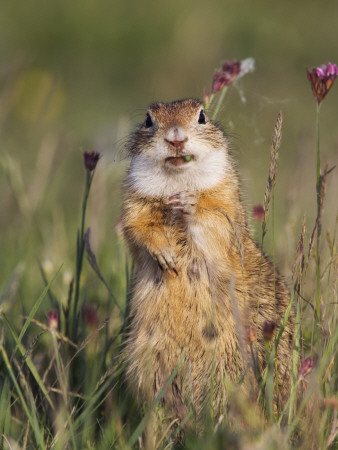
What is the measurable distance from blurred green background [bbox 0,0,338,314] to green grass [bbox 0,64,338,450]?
0.36 meters

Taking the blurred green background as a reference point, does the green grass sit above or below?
below

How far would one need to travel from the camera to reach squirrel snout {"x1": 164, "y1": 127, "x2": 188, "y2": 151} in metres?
3.60

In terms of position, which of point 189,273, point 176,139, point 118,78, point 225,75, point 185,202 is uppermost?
point 118,78

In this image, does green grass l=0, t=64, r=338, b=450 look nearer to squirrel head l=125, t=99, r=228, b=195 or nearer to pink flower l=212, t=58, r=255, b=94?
squirrel head l=125, t=99, r=228, b=195

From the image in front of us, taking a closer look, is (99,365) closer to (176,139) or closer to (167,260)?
(167,260)

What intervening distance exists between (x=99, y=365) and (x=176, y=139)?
3.65 feet

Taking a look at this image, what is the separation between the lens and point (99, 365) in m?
3.63

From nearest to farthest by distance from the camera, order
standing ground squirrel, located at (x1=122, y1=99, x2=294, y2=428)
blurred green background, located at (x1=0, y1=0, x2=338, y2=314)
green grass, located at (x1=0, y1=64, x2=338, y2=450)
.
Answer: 1. green grass, located at (x1=0, y1=64, x2=338, y2=450)
2. standing ground squirrel, located at (x1=122, y1=99, x2=294, y2=428)
3. blurred green background, located at (x1=0, y1=0, x2=338, y2=314)

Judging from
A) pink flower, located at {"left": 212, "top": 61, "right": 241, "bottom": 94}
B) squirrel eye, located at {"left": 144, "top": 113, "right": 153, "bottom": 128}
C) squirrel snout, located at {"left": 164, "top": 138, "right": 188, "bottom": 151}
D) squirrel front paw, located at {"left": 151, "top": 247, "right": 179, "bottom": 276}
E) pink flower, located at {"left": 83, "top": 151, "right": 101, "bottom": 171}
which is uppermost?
pink flower, located at {"left": 212, "top": 61, "right": 241, "bottom": 94}

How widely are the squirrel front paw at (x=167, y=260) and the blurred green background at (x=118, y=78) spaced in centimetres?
198

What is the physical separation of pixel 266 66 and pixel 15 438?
7613 millimetres

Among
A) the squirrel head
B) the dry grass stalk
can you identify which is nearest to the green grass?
the dry grass stalk

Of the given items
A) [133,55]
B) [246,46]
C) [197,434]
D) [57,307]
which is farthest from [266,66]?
[197,434]

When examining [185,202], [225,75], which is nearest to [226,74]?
[225,75]
